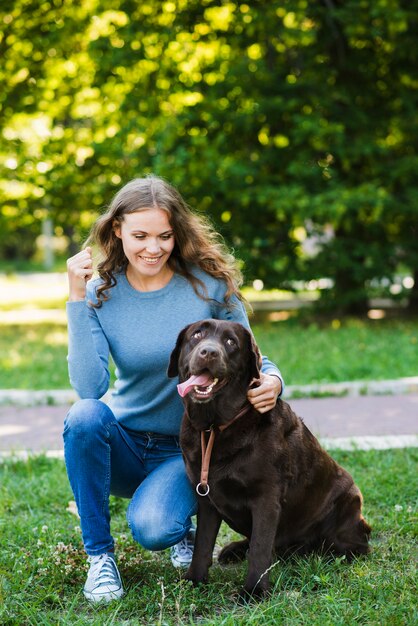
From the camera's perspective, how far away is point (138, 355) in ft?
12.3

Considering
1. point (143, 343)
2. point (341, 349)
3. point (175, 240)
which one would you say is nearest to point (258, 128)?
point (341, 349)

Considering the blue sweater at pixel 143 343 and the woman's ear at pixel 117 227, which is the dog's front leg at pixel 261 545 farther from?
the woman's ear at pixel 117 227

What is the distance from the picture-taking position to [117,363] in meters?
3.87

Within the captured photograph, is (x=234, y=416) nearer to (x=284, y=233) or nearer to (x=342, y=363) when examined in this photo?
(x=342, y=363)

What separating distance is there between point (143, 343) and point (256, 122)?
1022cm

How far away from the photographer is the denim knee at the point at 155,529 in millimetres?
3447

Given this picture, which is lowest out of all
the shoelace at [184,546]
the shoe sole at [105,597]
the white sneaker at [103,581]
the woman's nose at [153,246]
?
the shoelace at [184,546]

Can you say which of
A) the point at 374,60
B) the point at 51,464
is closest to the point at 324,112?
the point at 374,60

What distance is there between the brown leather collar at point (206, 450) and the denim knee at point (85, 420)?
0.49 meters

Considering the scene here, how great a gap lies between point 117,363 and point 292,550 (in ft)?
3.96

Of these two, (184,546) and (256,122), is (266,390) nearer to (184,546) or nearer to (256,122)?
(184,546)

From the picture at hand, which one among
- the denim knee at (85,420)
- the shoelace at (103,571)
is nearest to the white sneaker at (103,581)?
the shoelace at (103,571)

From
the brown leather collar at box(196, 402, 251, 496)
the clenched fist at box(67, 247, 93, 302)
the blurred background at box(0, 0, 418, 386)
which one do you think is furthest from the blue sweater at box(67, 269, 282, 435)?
the blurred background at box(0, 0, 418, 386)

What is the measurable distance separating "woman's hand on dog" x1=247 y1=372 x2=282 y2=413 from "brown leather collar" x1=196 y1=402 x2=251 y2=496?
5 centimetres
